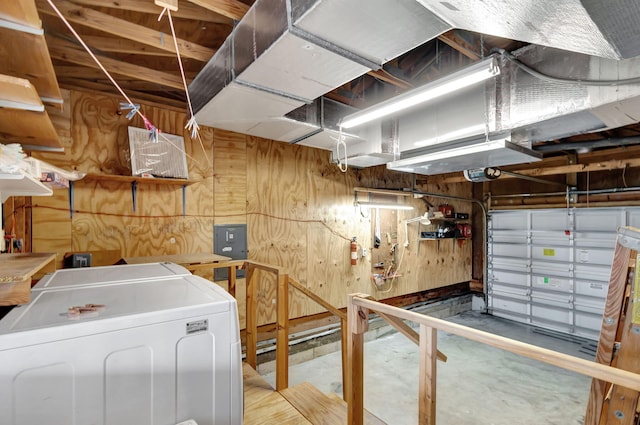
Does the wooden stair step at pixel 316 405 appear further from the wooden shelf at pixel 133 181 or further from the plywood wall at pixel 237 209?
the wooden shelf at pixel 133 181

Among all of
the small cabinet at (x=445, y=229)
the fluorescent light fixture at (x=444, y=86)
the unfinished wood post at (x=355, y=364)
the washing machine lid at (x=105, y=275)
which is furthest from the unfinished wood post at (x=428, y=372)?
the small cabinet at (x=445, y=229)

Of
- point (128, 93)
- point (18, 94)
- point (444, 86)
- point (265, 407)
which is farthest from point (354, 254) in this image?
point (18, 94)

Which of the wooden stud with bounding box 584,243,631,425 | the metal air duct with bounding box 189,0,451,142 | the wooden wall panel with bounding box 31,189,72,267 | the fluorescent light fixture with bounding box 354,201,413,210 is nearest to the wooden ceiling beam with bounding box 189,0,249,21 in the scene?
the metal air duct with bounding box 189,0,451,142

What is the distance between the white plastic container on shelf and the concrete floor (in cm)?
268

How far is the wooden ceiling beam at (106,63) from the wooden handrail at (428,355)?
238 centimetres

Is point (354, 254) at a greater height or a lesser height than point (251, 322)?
greater

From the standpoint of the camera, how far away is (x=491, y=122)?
8.80 feet

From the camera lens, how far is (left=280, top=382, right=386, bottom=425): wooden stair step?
7.50ft

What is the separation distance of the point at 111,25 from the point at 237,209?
2.14 m

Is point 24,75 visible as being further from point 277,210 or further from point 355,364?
point 277,210

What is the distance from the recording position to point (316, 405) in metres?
2.40

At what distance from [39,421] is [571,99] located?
3.24 metres

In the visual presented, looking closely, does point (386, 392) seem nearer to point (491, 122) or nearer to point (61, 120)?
point (491, 122)

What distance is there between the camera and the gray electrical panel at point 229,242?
3.64 metres
